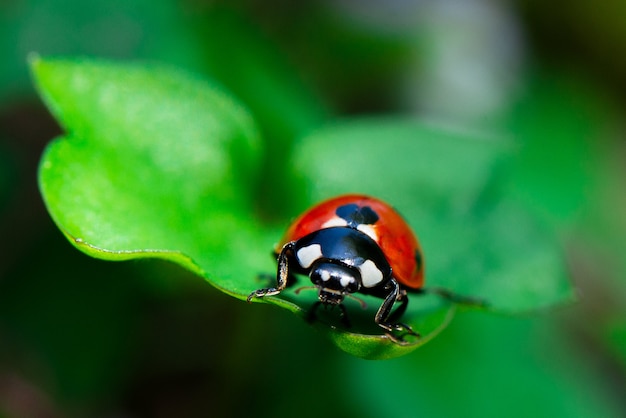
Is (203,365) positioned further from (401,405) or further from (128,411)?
(401,405)

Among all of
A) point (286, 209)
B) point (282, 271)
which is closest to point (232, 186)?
point (286, 209)

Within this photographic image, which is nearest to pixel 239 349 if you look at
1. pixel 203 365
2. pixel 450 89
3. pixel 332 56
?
pixel 203 365

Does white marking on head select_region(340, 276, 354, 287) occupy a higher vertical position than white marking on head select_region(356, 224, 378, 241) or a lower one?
lower

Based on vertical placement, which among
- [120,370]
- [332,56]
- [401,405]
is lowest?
[120,370]

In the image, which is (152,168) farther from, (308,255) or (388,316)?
(388,316)

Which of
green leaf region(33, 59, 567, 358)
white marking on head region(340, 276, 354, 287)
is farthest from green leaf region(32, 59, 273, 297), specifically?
white marking on head region(340, 276, 354, 287)

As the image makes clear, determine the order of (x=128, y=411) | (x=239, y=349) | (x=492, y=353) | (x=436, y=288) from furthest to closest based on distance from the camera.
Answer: (x=492, y=353), (x=128, y=411), (x=239, y=349), (x=436, y=288)

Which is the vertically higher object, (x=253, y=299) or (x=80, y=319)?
(x=80, y=319)

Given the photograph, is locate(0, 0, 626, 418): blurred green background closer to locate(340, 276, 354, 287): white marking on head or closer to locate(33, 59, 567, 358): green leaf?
locate(33, 59, 567, 358): green leaf
